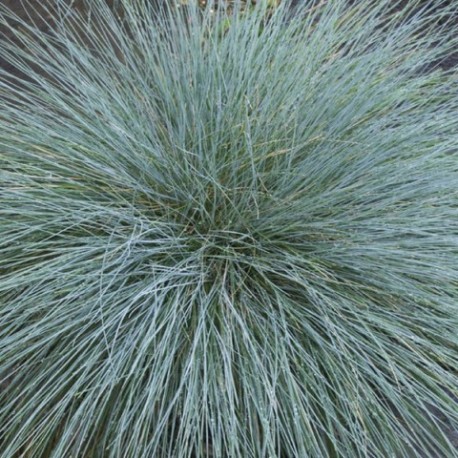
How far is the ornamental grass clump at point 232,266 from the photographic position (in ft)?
6.34

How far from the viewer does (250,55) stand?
2.61 m

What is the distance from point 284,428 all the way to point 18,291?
84 centimetres

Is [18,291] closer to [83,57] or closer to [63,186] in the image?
[63,186]

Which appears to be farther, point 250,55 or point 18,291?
point 250,55

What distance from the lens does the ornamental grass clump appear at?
1933 millimetres

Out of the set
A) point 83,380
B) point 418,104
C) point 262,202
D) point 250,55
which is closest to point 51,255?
point 83,380

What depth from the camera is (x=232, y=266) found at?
7.06 ft

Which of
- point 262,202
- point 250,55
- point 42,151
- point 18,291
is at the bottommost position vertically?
point 18,291

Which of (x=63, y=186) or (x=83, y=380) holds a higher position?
(x=63, y=186)

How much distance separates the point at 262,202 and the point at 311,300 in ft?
1.19

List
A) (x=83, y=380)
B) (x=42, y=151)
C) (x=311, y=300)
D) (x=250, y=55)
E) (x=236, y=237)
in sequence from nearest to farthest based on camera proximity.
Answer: (x=83, y=380) → (x=311, y=300) → (x=236, y=237) → (x=42, y=151) → (x=250, y=55)

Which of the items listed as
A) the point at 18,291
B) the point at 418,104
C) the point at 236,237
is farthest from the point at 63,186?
the point at 418,104

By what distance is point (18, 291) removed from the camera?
215 centimetres

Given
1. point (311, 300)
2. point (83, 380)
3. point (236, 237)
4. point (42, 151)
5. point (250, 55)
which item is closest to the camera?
point (83, 380)
